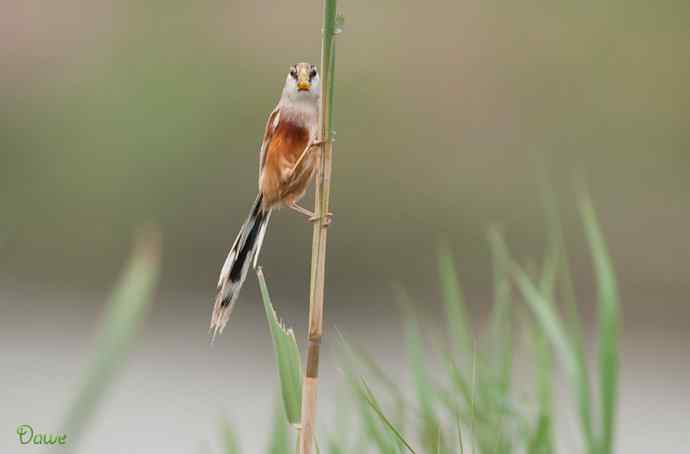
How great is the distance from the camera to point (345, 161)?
18.9 feet

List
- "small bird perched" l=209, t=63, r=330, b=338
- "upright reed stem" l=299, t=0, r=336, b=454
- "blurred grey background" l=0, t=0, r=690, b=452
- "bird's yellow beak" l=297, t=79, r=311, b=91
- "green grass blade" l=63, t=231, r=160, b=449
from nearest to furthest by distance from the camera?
"green grass blade" l=63, t=231, r=160, b=449 < "upright reed stem" l=299, t=0, r=336, b=454 < "small bird perched" l=209, t=63, r=330, b=338 < "bird's yellow beak" l=297, t=79, r=311, b=91 < "blurred grey background" l=0, t=0, r=690, b=452

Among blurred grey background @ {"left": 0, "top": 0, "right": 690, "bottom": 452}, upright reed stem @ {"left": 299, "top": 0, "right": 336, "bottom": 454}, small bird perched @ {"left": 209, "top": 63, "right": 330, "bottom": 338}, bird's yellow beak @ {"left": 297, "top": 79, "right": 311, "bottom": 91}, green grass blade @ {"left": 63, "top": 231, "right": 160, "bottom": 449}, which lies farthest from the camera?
blurred grey background @ {"left": 0, "top": 0, "right": 690, "bottom": 452}

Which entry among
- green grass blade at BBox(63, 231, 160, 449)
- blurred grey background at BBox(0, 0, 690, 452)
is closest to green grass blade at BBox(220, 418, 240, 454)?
green grass blade at BBox(63, 231, 160, 449)

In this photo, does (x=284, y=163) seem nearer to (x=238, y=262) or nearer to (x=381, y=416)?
(x=238, y=262)

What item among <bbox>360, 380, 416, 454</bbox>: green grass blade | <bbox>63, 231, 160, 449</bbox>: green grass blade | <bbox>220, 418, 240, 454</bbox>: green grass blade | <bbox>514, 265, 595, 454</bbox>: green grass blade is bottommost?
<bbox>220, 418, 240, 454</bbox>: green grass blade

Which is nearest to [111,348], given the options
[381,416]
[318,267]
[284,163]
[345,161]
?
[318,267]

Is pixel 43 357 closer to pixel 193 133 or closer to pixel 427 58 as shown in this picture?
pixel 193 133

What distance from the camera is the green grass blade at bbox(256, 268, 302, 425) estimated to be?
111 cm

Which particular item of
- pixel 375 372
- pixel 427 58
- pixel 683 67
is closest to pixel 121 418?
pixel 427 58

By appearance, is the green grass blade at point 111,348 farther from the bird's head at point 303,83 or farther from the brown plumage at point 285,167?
the bird's head at point 303,83

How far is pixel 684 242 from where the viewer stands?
6.00 metres

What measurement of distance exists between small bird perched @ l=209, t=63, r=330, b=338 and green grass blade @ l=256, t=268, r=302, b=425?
119 mm

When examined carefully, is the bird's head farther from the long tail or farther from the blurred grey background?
the blurred grey background

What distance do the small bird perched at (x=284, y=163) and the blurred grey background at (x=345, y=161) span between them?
3664mm
